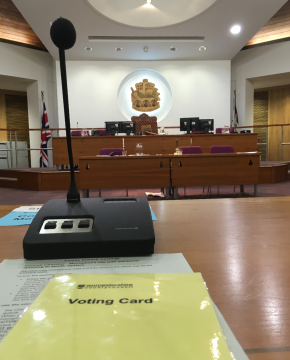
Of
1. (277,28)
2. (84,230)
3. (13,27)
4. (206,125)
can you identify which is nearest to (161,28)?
(206,125)

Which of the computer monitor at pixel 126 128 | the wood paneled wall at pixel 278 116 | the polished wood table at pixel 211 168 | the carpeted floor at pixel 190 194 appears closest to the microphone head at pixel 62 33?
the polished wood table at pixel 211 168

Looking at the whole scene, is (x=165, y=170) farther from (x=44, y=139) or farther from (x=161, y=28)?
(x=44, y=139)

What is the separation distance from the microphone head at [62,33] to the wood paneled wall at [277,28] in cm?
950

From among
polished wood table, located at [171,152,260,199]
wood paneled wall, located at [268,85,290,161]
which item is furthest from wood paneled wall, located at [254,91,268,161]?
polished wood table, located at [171,152,260,199]

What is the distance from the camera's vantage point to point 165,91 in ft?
30.2

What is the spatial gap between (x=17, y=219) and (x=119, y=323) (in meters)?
0.53

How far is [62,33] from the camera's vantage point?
0.49m

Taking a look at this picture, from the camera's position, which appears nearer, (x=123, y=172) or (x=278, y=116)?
(x=123, y=172)

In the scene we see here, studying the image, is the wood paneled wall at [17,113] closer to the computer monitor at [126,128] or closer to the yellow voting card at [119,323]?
the computer monitor at [126,128]

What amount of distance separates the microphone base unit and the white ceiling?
243 inches

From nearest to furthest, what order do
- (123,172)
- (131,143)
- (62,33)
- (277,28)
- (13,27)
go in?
(62,33) < (123,172) < (131,143) < (13,27) < (277,28)

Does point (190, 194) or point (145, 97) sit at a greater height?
point (145, 97)

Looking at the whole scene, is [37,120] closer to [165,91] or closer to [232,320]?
[165,91]

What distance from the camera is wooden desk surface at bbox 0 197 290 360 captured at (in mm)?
248
